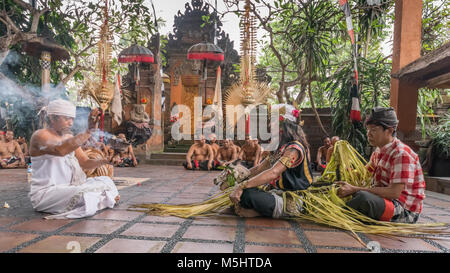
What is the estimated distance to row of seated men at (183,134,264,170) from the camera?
820 centimetres

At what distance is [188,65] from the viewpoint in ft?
43.9

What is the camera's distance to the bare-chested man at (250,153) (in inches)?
321

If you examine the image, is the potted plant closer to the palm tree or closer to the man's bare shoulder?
the palm tree

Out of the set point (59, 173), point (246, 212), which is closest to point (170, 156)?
point (59, 173)

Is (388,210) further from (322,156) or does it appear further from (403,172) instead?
(322,156)

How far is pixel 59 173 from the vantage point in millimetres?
3146

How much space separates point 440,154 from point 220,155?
5.39m

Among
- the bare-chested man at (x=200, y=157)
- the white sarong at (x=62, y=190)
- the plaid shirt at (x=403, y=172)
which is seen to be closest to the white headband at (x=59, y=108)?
the white sarong at (x=62, y=190)

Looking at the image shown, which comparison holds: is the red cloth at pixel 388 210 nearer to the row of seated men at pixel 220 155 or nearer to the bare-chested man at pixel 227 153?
the row of seated men at pixel 220 155

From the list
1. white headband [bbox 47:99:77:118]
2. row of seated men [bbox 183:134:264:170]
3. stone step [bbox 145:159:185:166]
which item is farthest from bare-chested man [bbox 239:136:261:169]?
white headband [bbox 47:99:77:118]

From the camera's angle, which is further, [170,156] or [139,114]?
[139,114]

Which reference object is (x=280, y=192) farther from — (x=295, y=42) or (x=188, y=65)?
(x=188, y=65)

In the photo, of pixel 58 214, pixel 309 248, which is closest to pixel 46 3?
pixel 58 214
